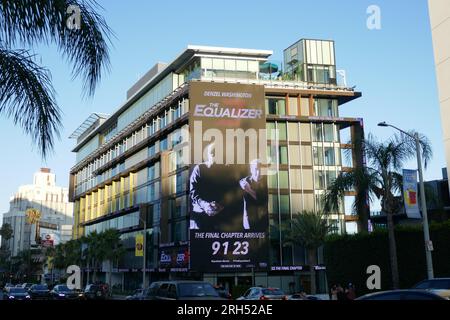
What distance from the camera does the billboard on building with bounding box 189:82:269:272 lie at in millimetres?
62344

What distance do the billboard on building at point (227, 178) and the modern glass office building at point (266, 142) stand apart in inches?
15.6

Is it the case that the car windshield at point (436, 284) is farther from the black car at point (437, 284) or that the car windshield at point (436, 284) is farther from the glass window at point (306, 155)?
the glass window at point (306, 155)

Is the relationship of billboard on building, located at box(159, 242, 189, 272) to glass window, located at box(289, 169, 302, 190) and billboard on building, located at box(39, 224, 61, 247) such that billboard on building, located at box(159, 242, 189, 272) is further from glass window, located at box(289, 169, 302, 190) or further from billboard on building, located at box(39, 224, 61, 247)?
billboard on building, located at box(39, 224, 61, 247)

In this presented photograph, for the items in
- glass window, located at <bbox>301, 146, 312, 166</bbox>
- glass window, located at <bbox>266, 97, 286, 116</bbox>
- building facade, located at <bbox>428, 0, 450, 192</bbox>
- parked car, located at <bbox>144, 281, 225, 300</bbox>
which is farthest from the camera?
glass window, located at <bbox>266, 97, 286, 116</bbox>

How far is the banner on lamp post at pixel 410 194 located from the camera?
86.4 feet

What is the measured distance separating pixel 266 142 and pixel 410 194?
42849 mm

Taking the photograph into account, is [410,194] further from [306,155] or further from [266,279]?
[306,155]

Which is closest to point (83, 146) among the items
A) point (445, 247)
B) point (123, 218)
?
point (123, 218)

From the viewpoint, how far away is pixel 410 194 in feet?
88.2

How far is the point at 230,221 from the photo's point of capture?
6412 cm

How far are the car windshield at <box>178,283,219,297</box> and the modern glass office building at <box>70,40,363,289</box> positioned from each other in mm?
43276

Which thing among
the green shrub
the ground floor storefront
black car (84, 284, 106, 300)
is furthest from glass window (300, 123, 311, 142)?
black car (84, 284, 106, 300)
